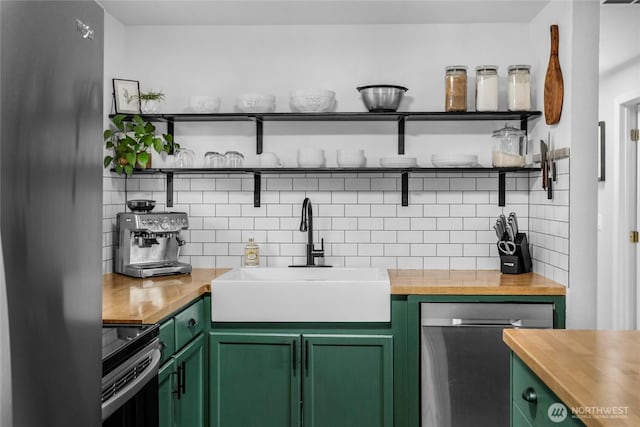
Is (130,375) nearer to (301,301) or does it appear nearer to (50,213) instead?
(50,213)

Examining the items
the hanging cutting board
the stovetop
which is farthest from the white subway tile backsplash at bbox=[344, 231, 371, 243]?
the stovetop

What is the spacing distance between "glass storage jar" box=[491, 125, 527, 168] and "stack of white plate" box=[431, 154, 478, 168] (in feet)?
0.44

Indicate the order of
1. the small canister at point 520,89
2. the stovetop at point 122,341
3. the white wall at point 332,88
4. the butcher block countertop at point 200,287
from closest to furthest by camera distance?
the stovetop at point 122,341
the butcher block countertop at point 200,287
the small canister at point 520,89
the white wall at point 332,88

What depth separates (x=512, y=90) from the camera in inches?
127

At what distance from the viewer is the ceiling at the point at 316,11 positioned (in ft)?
10.4

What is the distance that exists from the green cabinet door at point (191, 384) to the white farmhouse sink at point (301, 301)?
21cm

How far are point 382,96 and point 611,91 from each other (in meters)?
1.78

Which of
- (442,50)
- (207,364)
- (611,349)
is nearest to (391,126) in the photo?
(442,50)

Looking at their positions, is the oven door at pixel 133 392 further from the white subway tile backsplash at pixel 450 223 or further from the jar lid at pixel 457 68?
the jar lid at pixel 457 68

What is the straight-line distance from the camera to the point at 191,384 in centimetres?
274

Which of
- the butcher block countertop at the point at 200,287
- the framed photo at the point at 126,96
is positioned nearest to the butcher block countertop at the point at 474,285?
the butcher block countertop at the point at 200,287

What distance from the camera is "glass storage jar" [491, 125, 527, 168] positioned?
3250 mm

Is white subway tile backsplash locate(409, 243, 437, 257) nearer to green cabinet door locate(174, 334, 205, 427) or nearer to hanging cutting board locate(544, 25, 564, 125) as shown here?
hanging cutting board locate(544, 25, 564, 125)

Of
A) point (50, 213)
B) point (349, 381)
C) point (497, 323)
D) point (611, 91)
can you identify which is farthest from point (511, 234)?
point (50, 213)
